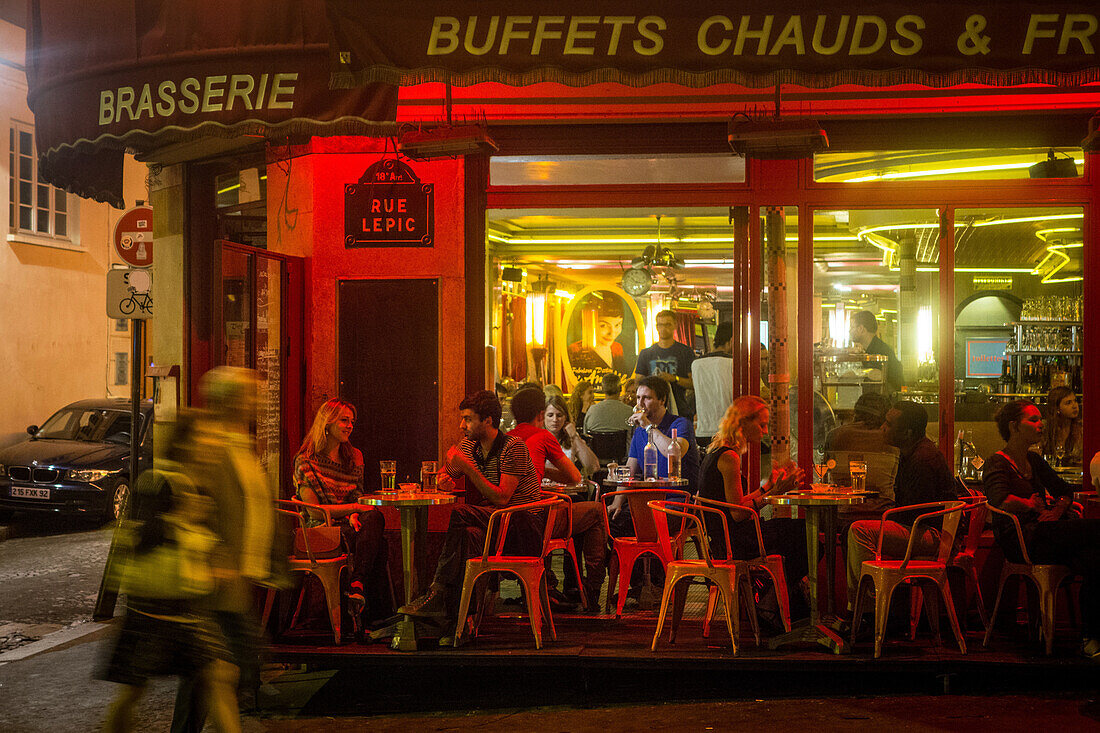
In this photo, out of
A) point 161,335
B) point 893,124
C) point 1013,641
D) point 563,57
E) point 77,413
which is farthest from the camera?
point 77,413

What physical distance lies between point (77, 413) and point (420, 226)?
835 centimetres

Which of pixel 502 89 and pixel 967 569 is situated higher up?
pixel 502 89

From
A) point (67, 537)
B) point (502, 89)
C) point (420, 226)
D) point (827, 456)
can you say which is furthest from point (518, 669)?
point (67, 537)

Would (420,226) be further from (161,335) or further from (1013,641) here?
(1013,641)

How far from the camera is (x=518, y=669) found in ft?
21.9

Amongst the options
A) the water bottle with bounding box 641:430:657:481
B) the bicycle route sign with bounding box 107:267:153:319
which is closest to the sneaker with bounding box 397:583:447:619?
the water bottle with bounding box 641:430:657:481

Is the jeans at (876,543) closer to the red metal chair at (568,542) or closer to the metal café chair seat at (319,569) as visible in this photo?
the red metal chair at (568,542)

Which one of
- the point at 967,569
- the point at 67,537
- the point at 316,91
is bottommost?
the point at 67,537

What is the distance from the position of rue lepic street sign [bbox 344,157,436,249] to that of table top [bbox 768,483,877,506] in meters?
3.32

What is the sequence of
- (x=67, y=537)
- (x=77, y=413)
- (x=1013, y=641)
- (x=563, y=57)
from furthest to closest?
1. (x=77, y=413)
2. (x=67, y=537)
3. (x=1013, y=641)
4. (x=563, y=57)

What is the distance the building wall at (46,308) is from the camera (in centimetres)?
1678

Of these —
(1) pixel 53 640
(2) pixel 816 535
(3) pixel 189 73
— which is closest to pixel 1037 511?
(2) pixel 816 535

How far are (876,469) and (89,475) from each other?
370 inches

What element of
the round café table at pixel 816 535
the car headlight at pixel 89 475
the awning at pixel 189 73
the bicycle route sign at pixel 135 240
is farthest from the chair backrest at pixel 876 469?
the car headlight at pixel 89 475
